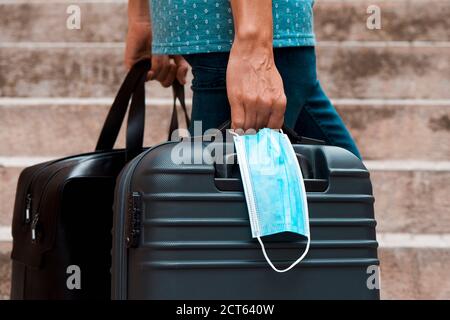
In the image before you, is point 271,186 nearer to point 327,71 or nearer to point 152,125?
point 152,125

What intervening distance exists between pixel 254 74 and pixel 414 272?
3.58 feet

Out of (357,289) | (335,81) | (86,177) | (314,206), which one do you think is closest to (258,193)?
(314,206)

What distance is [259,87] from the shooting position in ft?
3.62

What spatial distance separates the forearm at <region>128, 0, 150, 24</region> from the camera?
1556mm

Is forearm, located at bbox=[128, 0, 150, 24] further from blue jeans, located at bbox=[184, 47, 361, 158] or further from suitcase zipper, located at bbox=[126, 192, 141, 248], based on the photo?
suitcase zipper, located at bbox=[126, 192, 141, 248]

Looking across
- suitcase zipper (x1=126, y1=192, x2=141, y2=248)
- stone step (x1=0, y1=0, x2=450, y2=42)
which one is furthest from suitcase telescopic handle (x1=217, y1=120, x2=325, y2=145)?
stone step (x1=0, y1=0, x2=450, y2=42)

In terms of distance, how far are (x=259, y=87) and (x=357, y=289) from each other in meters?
0.31

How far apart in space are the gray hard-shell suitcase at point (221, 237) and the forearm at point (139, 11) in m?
0.50

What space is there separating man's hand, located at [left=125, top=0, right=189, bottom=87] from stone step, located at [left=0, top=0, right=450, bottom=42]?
114cm

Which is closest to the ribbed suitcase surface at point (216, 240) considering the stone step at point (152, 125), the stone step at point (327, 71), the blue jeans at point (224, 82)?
the blue jeans at point (224, 82)

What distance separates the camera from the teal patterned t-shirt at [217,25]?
118cm

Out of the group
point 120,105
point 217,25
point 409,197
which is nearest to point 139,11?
point 120,105

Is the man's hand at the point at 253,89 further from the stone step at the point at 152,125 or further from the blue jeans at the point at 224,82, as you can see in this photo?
the stone step at the point at 152,125

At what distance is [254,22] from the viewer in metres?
1.11
